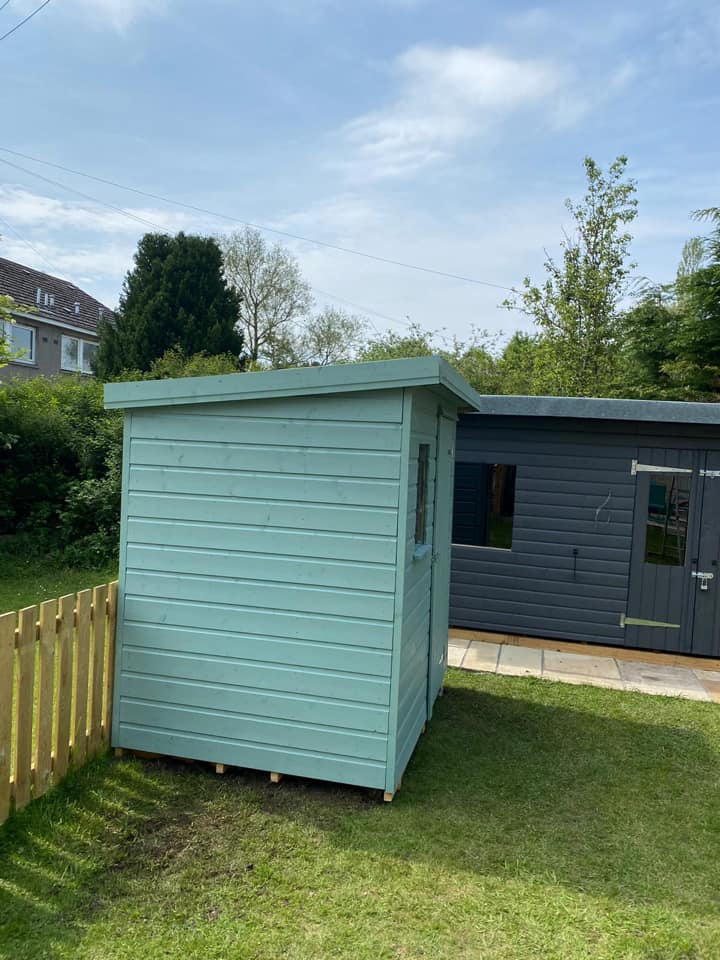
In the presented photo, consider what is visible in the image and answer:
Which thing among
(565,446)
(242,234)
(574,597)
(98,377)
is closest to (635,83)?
(565,446)

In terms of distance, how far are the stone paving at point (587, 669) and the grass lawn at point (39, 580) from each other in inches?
191

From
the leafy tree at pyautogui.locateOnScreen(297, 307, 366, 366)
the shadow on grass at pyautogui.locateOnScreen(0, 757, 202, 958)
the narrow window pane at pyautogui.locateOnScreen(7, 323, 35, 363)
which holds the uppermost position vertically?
the leafy tree at pyautogui.locateOnScreen(297, 307, 366, 366)

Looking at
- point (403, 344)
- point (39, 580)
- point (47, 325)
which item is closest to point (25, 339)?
point (47, 325)

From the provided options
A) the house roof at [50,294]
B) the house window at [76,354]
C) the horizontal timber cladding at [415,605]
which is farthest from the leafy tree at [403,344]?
the horizontal timber cladding at [415,605]

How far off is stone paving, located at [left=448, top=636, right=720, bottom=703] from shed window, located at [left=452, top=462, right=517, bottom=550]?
1257 millimetres

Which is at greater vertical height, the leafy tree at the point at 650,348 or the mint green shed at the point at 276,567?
the leafy tree at the point at 650,348

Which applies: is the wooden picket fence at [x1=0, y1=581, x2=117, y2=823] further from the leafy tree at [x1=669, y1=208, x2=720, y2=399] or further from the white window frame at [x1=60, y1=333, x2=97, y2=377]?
the white window frame at [x1=60, y1=333, x2=97, y2=377]

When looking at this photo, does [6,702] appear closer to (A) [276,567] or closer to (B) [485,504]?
(A) [276,567]

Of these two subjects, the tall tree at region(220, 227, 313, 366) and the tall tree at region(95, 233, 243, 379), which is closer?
the tall tree at region(95, 233, 243, 379)

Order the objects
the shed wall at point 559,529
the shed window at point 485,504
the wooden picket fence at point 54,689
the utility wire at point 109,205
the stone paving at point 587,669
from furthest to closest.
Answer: the utility wire at point 109,205
the shed window at point 485,504
the shed wall at point 559,529
the stone paving at point 587,669
the wooden picket fence at point 54,689

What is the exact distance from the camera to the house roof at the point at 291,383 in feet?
12.7

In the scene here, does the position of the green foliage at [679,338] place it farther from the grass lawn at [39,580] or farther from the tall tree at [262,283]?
the tall tree at [262,283]

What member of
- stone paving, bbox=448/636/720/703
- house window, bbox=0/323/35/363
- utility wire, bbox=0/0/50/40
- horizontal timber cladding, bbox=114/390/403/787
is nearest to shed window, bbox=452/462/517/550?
stone paving, bbox=448/636/720/703

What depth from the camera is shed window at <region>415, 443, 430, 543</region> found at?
461 cm
